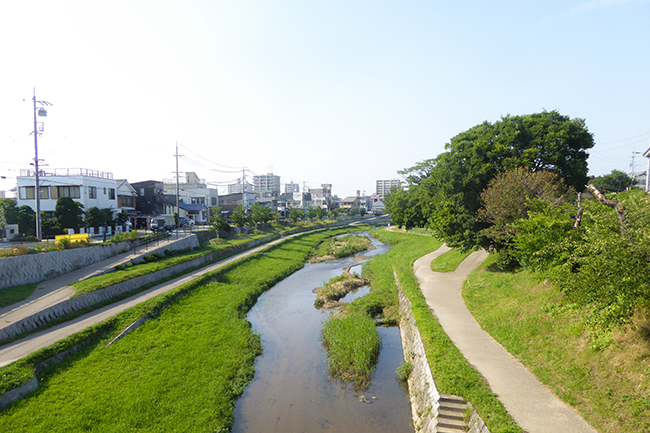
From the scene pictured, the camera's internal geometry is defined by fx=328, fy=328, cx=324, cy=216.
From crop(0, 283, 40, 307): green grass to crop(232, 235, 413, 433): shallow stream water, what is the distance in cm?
1244

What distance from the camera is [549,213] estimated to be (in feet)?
47.5

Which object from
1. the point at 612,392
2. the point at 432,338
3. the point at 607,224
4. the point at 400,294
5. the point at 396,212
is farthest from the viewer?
the point at 396,212

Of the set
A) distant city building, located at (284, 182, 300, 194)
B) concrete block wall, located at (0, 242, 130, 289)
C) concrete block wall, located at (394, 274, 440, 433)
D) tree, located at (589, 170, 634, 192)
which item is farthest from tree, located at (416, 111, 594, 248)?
distant city building, located at (284, 182, 300, 194)

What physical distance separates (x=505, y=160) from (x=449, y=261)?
9.19 meters

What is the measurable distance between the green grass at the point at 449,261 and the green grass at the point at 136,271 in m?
21.9

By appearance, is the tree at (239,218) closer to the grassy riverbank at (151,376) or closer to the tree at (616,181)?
the grassy riverbank at (151,376)

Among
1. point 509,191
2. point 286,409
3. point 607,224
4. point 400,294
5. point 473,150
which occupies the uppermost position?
point 473,150

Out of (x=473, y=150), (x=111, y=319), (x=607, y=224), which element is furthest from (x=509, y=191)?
(x=111, y=319)

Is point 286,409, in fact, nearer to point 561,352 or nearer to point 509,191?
point 561,352

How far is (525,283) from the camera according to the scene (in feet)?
54.7

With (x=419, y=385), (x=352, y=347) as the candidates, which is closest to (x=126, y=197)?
(x=352, y=347)

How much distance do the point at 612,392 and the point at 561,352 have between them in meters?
2.20

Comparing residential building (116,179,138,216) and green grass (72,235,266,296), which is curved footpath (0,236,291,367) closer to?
green grass (72,235,266,296)

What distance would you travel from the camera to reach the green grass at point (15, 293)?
1674cm
